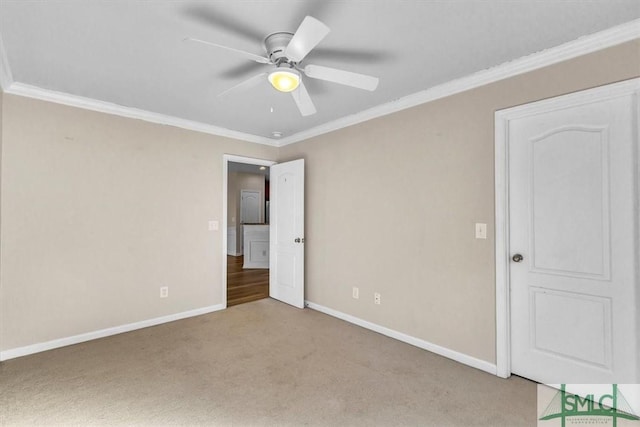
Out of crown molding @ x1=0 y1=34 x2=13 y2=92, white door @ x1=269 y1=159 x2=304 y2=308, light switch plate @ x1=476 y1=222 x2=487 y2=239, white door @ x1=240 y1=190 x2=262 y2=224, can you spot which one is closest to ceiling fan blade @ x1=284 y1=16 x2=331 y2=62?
light switch plate @ x1=476 y1=222 x2=487 y2=239

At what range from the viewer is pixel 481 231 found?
2451mm

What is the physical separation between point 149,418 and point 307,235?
2606 millimetres

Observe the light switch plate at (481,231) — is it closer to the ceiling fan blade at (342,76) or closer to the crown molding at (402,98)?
the crown molding at (402,98)

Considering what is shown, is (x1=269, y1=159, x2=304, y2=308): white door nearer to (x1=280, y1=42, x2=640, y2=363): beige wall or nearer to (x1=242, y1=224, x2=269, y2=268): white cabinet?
(x1=280, y1=42, x2=640, y2=363): beige wall

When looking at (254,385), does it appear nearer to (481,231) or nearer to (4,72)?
(481,231)

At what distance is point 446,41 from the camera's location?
1.97 metres

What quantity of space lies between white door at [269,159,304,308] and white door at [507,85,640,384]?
2.44m

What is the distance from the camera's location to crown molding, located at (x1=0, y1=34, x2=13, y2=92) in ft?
6.95

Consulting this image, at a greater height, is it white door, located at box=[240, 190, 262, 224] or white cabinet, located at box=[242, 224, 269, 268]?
white door, located at box=[240, 190, 262, 224]

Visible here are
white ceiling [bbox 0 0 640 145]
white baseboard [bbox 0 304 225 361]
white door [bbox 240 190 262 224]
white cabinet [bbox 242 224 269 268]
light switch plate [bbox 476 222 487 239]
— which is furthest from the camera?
white door [bbox 240 190 262 224]

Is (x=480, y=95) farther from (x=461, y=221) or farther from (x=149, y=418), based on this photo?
(x=149, y=418)

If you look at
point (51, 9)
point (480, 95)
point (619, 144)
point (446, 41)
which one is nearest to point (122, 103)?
point (51, 9)

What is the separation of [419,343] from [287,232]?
2197 millimetres

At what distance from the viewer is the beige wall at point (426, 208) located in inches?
93.7
